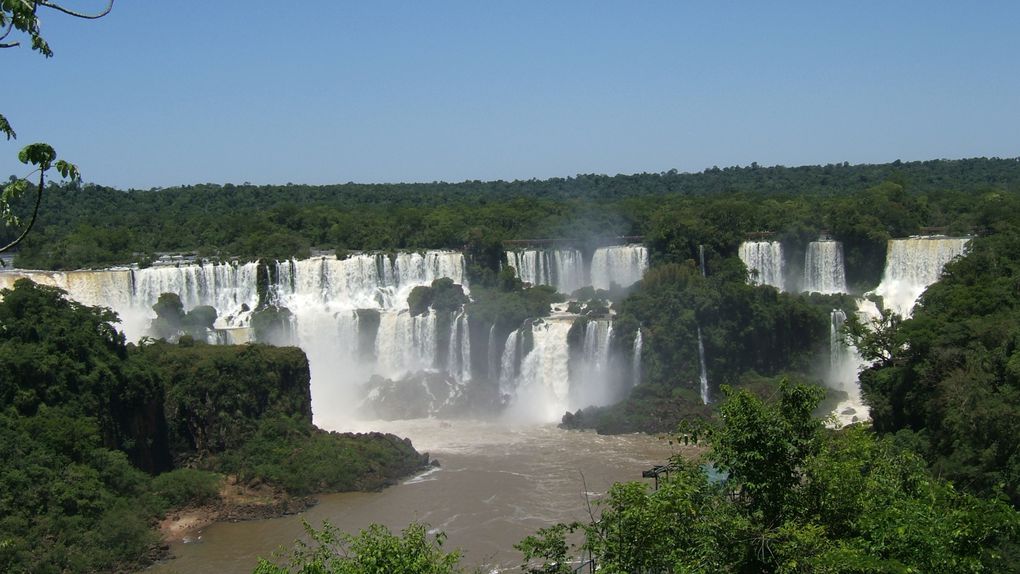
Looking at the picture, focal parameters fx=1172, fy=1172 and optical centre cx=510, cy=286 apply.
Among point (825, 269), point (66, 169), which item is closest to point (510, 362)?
point (825, 269)

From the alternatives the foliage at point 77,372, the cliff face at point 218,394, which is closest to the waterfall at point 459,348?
the cliff face at point 218,394

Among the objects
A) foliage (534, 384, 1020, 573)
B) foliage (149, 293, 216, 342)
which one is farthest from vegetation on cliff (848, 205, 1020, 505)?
foliage (149, 293, 216, 342)

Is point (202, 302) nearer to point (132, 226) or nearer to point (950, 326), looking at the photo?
point (132, 226)

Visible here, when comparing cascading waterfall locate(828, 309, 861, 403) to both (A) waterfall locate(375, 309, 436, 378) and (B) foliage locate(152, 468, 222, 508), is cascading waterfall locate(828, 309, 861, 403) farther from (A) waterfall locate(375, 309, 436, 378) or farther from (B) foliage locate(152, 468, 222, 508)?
(B) foliage locate(152, 468, 222, 508)

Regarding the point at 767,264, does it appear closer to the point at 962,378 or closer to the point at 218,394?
the point at 962,378

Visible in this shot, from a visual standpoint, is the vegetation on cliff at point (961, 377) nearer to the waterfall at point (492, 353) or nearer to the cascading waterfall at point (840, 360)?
the cascading waterfall at point (840, 360)
